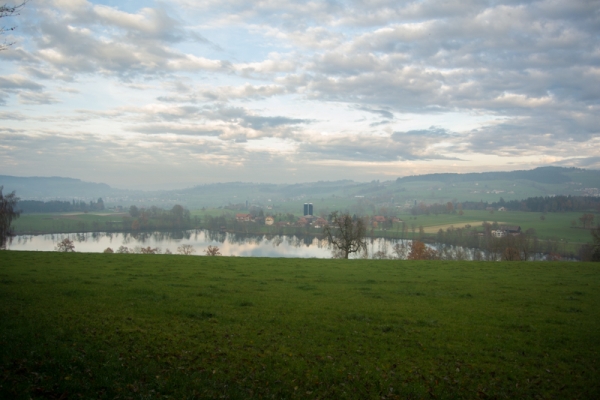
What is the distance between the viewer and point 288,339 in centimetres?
1084

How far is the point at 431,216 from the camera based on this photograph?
149625 millimetres

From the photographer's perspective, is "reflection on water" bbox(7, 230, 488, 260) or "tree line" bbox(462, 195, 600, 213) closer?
"reflection on water" bbox(7, 230, 488, 260)

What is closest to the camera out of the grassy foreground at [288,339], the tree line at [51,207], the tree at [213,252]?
the grassy foreground at [288,339]

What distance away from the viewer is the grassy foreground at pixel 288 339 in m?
8.12

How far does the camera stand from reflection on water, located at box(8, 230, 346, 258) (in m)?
82.8

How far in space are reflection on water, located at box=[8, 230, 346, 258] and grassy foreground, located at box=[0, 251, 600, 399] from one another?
2398 inches

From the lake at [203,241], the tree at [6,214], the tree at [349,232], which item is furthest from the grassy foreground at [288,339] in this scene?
the lake at [203,241]

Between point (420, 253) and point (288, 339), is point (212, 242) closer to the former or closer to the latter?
point (420, 253)

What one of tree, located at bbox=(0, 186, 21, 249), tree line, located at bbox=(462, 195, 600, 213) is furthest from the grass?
tree, located at bbox=(0, 186, 21, 249)

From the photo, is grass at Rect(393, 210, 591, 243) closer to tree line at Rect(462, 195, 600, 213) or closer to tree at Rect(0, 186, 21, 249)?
tree line at Rect(462, 195, 600, 213)

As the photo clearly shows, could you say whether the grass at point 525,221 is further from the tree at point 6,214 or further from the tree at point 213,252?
the tree at point 6,214

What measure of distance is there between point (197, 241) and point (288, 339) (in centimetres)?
9418

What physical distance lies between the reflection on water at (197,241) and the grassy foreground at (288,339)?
60.9m

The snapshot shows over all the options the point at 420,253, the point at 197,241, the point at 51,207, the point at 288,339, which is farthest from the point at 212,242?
the point at 51,207
